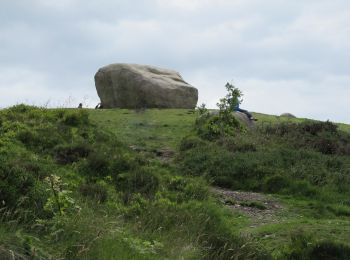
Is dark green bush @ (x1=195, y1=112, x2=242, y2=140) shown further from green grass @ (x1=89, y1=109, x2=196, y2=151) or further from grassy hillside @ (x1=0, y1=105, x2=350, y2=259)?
green grass @ (x1=89, y1=109, x2=196, y2=151)

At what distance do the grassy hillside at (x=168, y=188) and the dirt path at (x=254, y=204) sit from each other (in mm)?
47

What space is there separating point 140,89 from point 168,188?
66.9 feet

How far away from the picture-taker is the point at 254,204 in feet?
55.1

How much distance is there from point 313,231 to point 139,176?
5213mm

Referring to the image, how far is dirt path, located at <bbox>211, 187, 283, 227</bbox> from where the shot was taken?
15.3 meters

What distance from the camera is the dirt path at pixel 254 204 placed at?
604 inches

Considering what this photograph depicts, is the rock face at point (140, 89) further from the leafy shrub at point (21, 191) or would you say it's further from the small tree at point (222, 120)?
the leafy shrub at point (21, 191)

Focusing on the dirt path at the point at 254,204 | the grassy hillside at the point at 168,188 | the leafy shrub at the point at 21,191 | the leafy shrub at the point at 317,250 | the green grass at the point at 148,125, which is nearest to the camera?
the grassy hillside at the point at 168,188

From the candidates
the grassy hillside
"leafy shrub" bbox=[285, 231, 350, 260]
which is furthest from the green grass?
"leafy shrub" bbox=[285, 231, 350, 260]

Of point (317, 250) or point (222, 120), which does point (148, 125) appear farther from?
point (317, 250)

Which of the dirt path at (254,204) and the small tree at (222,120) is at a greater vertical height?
the small tree at (222,120)

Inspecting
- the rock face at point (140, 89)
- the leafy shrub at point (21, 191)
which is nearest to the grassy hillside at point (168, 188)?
the leafy shrub at point (21, 191)

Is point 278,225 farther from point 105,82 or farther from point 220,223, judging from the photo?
point 105,82

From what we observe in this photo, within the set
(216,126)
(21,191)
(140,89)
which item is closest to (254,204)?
(21,191)
